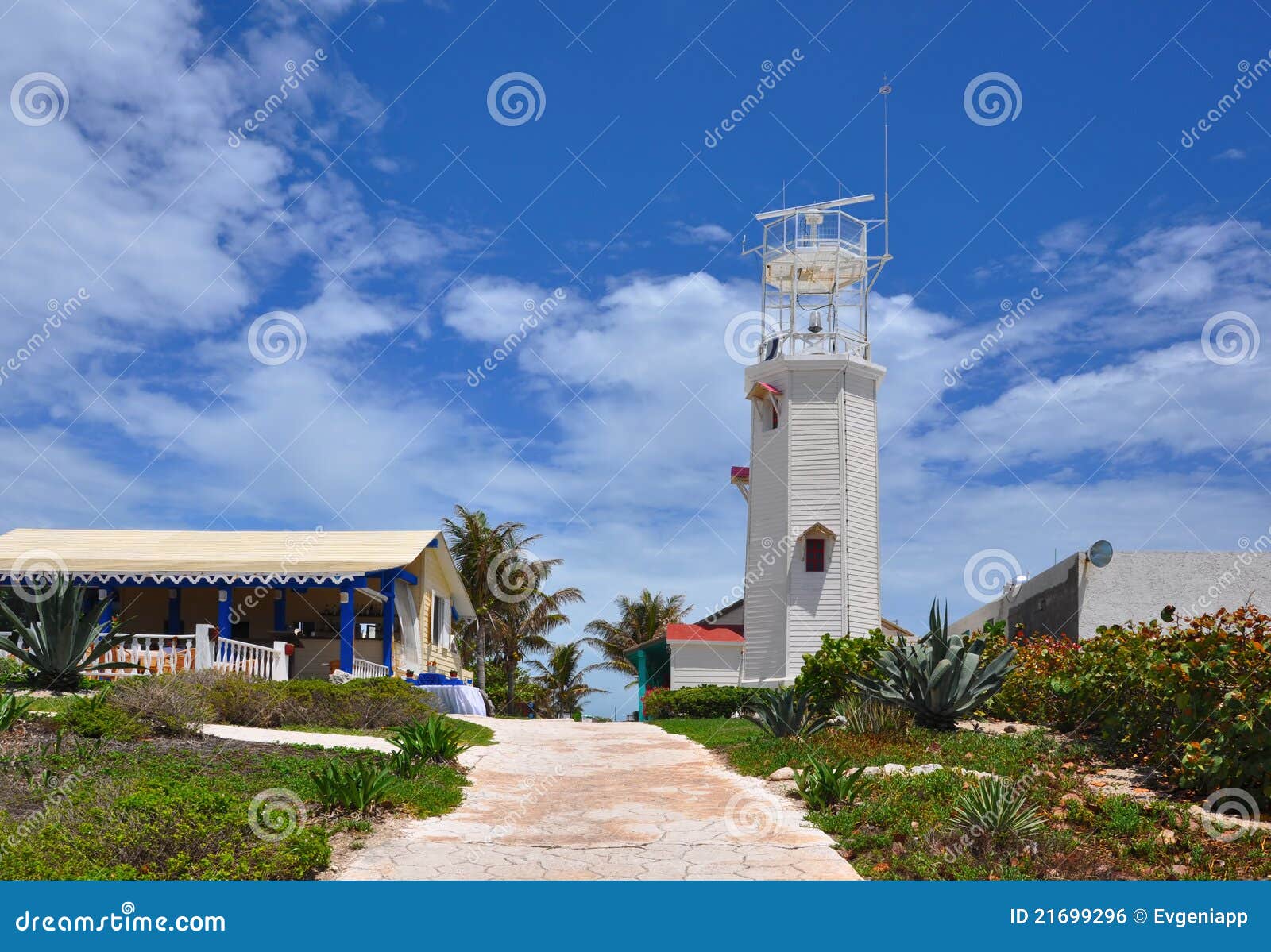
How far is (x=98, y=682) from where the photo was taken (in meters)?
16.0

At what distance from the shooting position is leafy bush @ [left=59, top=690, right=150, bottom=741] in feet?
35.7

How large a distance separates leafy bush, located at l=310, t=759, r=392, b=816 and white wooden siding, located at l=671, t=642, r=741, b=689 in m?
24.7

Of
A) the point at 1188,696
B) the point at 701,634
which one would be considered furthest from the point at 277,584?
the point at 1188,696

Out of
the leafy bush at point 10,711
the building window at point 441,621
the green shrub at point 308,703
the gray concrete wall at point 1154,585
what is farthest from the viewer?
the building window at point 441,621

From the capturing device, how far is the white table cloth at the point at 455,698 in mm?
21250

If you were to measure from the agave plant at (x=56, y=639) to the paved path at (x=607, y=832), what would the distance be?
4.05 meters

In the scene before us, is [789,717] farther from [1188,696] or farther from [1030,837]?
[1030,837]

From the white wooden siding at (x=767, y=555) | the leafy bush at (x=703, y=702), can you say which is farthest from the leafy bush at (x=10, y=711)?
the white wooden siding at (x=767, y=555)

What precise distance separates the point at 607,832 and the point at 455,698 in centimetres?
1405

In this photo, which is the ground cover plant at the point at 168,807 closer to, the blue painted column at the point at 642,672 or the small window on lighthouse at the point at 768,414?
the small window on lighthouse at the point at 768,414

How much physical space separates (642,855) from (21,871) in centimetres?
375

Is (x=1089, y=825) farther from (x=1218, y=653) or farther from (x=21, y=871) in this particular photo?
(x=21, y=871)

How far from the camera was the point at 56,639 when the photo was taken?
584 inches

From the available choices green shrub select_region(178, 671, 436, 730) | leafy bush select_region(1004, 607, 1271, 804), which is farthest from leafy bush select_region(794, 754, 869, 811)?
green shrub select_region(178, 671, 436, 730)
